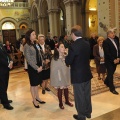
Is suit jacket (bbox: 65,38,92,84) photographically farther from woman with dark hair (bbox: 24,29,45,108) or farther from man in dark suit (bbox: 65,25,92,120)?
woman with dark hair (bbox: 24,29,45,108)

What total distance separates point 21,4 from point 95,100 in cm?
2248

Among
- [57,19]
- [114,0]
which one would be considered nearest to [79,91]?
[114,0]

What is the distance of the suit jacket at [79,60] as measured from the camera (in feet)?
10.9

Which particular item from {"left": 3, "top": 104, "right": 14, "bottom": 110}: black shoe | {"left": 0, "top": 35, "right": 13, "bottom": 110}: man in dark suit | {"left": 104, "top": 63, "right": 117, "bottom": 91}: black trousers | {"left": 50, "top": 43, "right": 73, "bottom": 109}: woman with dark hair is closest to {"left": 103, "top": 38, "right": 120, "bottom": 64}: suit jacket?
{"left": 104, "top": 63, "right": 117, "bottom": 91}: black trousers

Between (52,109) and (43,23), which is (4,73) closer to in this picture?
(52,109)

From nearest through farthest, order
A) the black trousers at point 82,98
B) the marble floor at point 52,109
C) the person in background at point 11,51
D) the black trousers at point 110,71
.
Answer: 1. the black trousers at point 82,98
2. the marble floor at point 52,109
3. the black trousers at point 110,71
4. the person in background at point 11,51

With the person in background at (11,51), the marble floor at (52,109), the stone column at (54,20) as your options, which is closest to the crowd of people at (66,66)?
the marble floor at (52,109)

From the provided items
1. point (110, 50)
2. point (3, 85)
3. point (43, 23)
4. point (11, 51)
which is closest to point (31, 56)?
point (3, 85)

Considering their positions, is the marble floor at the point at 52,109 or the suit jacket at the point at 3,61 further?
the suit jacket at the point at 3,61

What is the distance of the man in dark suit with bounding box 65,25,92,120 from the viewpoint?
335 cm

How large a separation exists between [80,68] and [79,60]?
14cm

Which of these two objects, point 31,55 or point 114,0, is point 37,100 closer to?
point 31,55

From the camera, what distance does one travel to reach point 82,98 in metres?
3.54

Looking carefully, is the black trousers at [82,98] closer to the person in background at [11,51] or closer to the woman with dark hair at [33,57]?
the woman with dark hair at [33,57]
